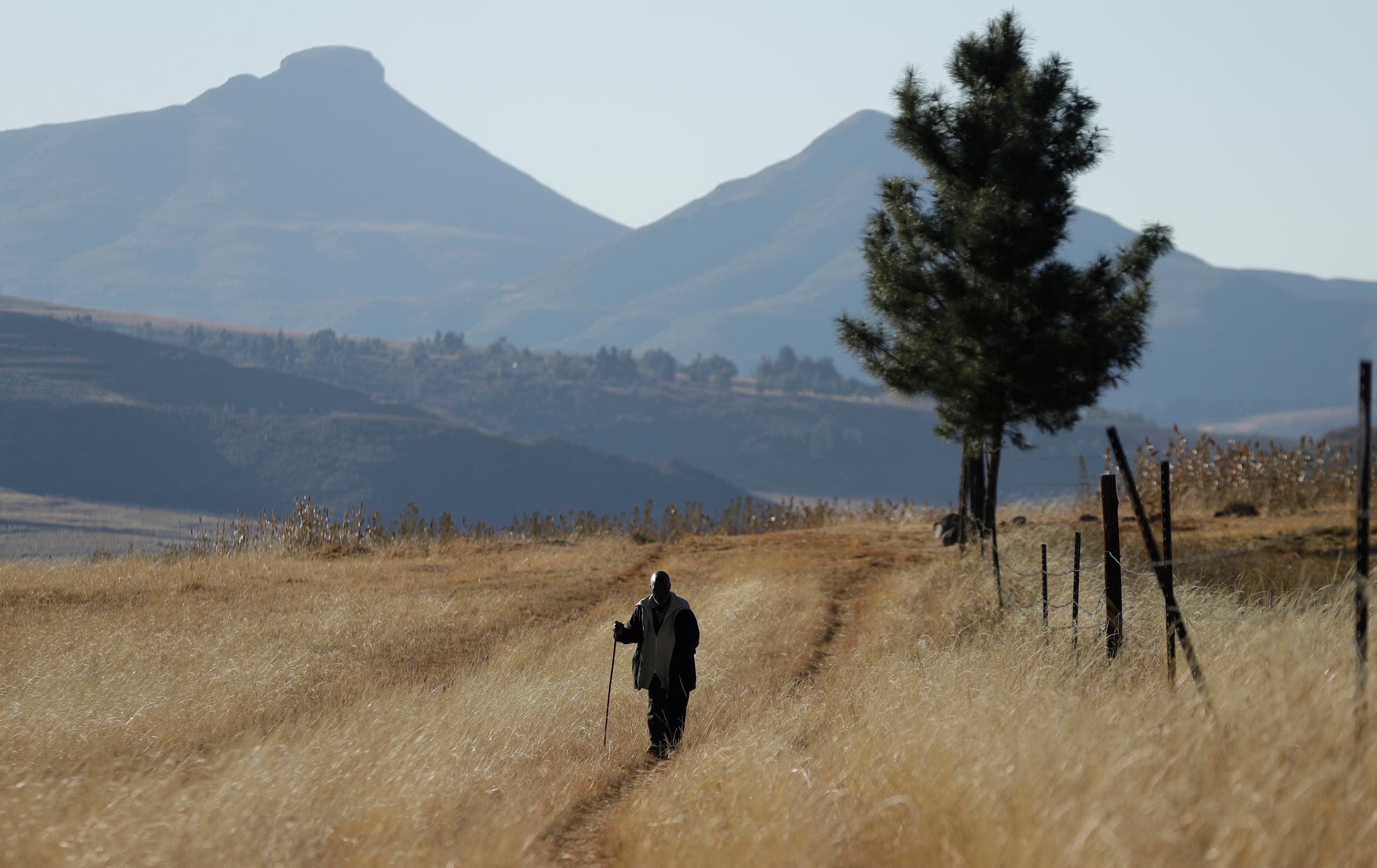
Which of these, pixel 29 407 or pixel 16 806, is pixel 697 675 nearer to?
pixel 16 806

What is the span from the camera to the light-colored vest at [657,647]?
10266 mm

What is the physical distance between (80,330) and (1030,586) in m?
207

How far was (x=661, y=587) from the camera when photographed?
10.2m

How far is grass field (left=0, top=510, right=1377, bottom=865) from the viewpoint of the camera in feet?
19.5

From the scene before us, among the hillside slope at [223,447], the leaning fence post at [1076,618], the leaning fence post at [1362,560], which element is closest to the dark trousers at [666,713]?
the leaning fence post at [1076,618]

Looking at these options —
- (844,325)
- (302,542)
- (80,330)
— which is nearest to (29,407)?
(80,330)

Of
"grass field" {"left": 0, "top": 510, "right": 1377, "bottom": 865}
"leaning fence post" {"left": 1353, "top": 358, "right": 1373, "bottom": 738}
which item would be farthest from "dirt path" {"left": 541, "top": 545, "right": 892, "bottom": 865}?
"leaning fence post" {"left": 1353, "top": 358, "right": 1373, "bottom": 738}

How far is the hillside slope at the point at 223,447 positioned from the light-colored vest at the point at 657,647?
529 feet

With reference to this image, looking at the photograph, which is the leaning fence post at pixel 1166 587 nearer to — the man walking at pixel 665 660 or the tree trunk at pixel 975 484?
the man walking at pixel 665 660

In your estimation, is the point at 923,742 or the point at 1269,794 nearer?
the point at 1269,794

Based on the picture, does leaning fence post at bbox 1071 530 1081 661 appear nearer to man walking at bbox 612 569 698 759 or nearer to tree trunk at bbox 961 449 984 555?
man walking at bbox 612 569 698 759

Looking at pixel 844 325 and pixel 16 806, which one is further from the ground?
pixel 844 325

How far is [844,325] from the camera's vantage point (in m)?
21.9

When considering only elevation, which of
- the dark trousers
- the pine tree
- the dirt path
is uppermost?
the pine tree
